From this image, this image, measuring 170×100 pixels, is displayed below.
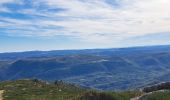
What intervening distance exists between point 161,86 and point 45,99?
1811 cm

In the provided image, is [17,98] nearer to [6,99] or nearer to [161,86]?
[6,99]

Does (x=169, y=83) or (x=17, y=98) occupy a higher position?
(x=169, y=83)

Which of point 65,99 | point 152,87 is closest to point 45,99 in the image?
point 65,99

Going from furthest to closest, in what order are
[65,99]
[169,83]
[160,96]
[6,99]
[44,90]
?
[44,90]
[6,99]
[65,99]
[169,83]
[160,96]

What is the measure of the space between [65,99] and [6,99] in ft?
36.3

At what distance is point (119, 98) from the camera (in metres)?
35.9

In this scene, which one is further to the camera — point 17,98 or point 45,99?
point 17,98

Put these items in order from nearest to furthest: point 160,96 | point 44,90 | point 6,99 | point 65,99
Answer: point 160,96 < point 65,99 < point 6,99 < point 44,90

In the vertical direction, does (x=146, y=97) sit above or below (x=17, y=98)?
above

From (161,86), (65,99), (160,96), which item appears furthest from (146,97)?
(65,99)

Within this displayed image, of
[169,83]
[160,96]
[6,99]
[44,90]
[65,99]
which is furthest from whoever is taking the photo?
[44,90]

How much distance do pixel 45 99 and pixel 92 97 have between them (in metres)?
13.5

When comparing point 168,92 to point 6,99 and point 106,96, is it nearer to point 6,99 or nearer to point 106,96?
point 106,96

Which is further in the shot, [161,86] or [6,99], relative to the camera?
[6,99]
